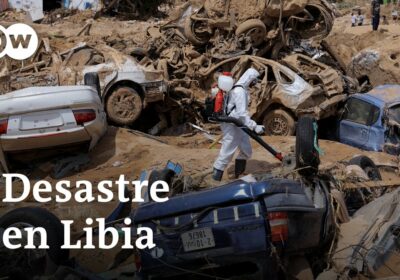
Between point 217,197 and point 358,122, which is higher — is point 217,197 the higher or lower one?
the higher one

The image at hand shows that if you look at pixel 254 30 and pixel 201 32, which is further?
pixel 201 32

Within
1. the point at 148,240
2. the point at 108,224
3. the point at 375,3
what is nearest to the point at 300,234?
the point at 148,240

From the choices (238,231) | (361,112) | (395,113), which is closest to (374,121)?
(395,113)

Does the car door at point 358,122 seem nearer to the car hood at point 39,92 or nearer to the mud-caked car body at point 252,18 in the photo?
the mud-caked car body at point 252,18

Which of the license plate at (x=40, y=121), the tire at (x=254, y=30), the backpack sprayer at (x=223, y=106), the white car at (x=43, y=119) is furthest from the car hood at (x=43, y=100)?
the tire at (x=254, y=30)

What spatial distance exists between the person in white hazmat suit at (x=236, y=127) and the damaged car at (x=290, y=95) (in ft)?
12.8

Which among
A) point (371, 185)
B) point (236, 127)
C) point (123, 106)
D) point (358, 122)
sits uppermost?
point (371, 185)

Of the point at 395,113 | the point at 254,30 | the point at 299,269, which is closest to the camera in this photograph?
the point at 299,269

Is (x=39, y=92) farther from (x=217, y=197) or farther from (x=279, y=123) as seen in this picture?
(x=279, y=123)

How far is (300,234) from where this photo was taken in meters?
4.34

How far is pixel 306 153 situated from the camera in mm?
5133

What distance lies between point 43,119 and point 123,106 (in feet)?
12.2

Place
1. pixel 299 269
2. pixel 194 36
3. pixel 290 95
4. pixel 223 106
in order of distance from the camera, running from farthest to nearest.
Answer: pixel 194 36, pixel 290 95, pixel 223 106, pixel 299 269

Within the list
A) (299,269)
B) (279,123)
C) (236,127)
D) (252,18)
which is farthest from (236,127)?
(252,18)
